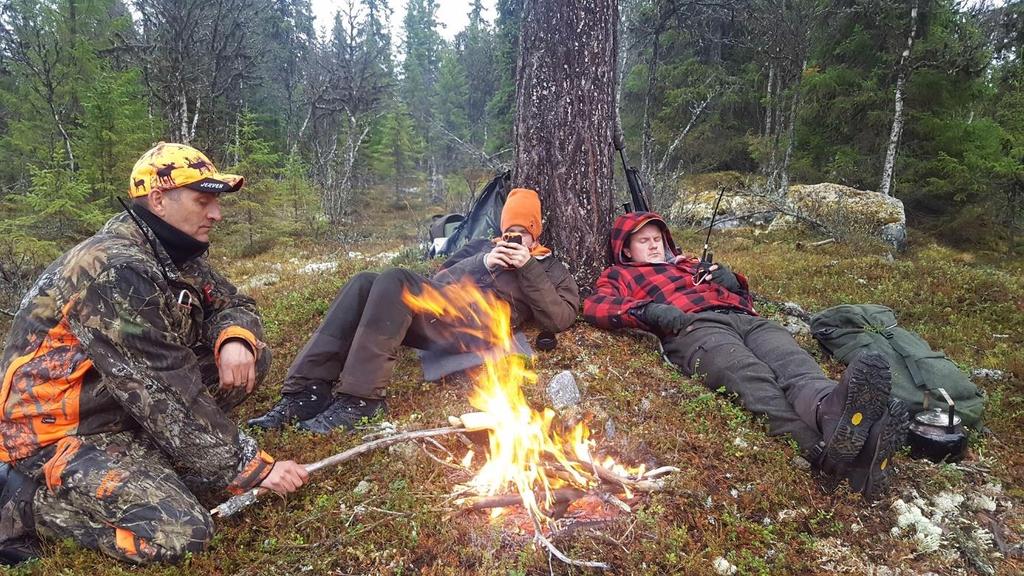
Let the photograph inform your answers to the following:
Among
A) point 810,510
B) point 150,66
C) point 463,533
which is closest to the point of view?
point 463,533

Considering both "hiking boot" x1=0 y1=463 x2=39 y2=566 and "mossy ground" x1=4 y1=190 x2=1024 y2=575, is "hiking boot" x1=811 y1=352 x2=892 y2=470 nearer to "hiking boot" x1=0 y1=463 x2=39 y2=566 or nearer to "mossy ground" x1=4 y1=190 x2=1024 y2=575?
"mossy ground" x1=4 y1=190 x2=1024 y2=575

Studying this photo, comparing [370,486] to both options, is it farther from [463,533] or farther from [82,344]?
[82,344]

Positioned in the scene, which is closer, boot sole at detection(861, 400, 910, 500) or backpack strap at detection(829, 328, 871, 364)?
boot sole at detection(861, 400, 910, 500)

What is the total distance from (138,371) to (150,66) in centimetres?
1610

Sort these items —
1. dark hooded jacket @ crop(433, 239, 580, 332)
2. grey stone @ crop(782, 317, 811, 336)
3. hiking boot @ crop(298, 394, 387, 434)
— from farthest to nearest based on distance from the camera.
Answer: grey stone @ crop(782, 317, 811, 336), dark hooded jacket @ crop(433, 239, 580, 332), hiking boot @ crop(298, 394, 387, 434)

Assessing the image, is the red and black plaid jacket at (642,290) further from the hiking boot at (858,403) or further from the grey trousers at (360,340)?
the grey trousers at (360,340)

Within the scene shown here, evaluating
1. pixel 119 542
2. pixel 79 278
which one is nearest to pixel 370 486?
pixel 119 542

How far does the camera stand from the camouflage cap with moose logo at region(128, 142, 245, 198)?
2750 mm

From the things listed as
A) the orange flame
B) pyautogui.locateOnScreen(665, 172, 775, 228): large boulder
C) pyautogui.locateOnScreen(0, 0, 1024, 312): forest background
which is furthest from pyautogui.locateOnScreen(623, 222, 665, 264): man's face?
pyautogui.locateOnScreen(665, 172, 775, 228): large boulder

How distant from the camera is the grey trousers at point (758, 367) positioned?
335 centimetres

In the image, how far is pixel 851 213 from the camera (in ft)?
40.2

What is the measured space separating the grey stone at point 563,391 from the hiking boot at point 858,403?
5.47 ft

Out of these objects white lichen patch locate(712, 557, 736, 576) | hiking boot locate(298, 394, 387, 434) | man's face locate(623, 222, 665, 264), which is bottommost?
white lichen patch locate(712, 557, 736, 576)

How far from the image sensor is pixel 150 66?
1427 centimetres
